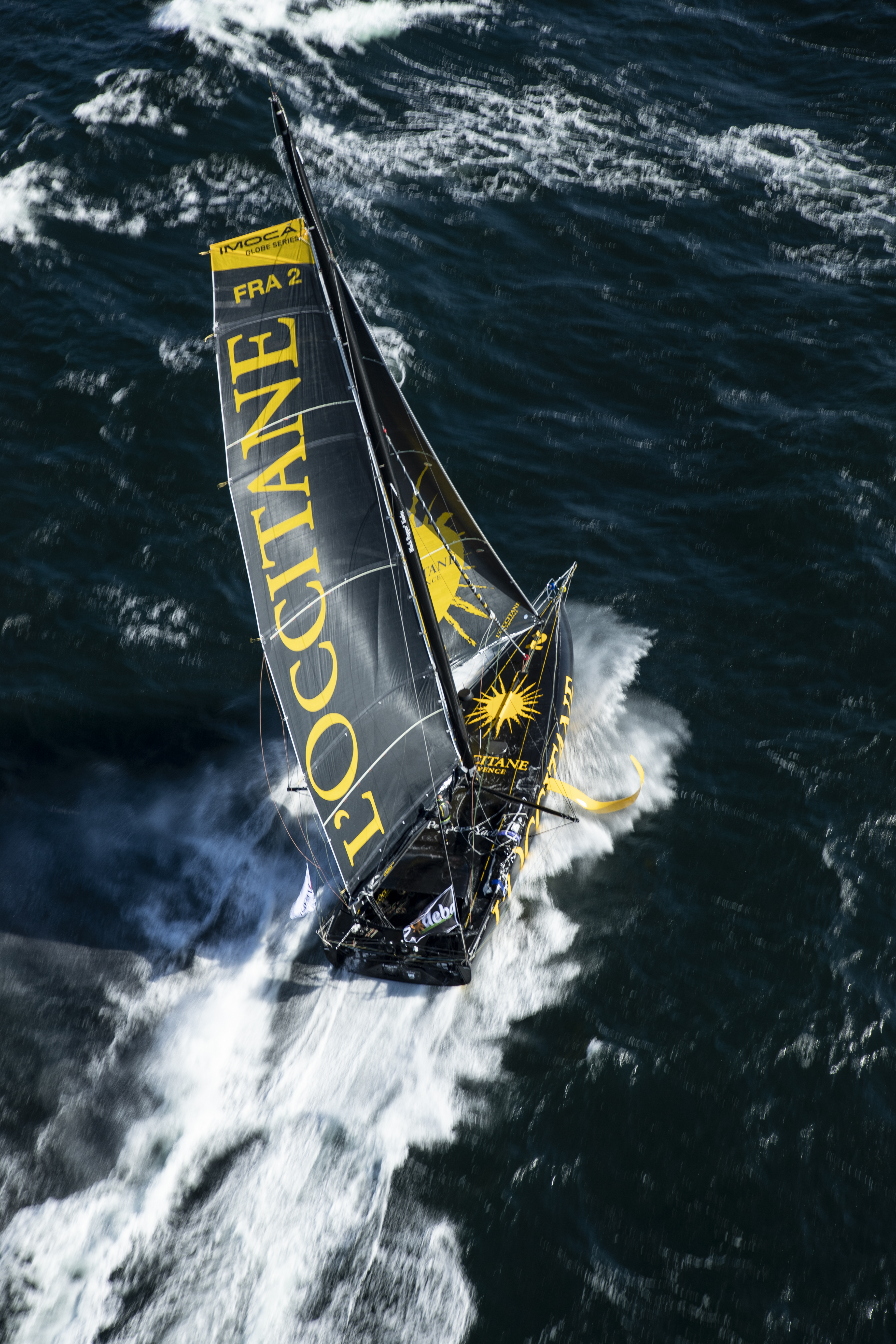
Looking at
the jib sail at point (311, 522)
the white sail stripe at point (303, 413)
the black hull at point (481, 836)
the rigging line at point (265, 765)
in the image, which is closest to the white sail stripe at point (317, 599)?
the jib sail at point (311, 522)

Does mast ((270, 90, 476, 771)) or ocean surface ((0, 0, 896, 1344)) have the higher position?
mast ((270, 90, 476, 771))

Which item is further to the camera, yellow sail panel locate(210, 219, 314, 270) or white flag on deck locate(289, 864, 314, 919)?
white flag on deck locate(289, 864, 314, 919)

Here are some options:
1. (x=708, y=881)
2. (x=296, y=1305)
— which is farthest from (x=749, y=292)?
(x=296, y=1305)

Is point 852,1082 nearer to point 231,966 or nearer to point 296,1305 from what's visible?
point 296,1305

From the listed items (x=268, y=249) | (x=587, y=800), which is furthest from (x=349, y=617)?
(x=587, y=800)

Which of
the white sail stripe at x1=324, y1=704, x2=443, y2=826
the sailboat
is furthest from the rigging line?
the white sail stripe at x1=324, y1=704, x2=443, y2=826

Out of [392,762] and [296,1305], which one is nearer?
[296,1305]

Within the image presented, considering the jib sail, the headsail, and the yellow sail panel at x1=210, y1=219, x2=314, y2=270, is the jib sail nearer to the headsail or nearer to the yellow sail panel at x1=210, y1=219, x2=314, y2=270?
the yellow sail panel at x1=210, y1=219, x2=314, y2=270
